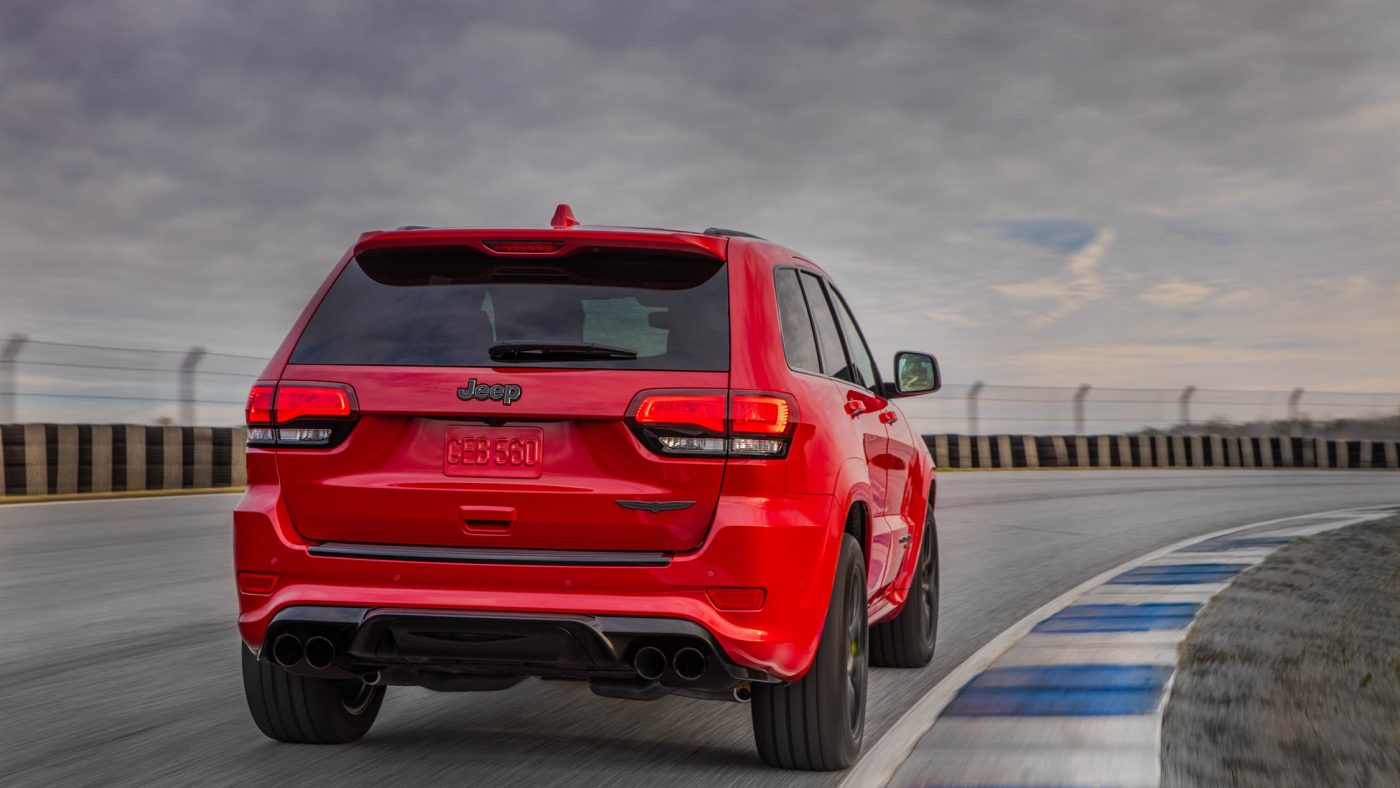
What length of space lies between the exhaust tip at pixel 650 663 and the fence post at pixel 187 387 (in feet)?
55.6

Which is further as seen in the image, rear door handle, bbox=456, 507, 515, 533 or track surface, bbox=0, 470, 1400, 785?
track surface, bbox=0, 470, 1400, 785

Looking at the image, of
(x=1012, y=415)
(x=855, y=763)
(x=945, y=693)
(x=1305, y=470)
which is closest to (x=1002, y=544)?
(x=945, y=693)

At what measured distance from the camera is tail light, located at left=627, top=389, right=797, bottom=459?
4.43 meters

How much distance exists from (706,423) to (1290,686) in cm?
351

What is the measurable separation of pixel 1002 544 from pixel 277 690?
954 centimetres

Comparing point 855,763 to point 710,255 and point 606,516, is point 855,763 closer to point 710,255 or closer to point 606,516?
point 606,516

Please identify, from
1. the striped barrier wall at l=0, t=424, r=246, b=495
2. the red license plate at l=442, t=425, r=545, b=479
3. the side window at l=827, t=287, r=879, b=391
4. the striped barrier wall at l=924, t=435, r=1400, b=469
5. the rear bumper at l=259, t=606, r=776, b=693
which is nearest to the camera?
the rear bumper at l=259, t=606, r=776, b=693

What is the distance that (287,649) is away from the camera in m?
4.55

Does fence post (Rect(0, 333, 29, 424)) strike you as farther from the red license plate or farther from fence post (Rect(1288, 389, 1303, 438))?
fence post (Rect(1288, 389, 1303, 438))

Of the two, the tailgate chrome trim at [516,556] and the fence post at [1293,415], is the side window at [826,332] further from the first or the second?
the fence post at [1293,415]

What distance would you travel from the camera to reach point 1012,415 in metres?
34.1

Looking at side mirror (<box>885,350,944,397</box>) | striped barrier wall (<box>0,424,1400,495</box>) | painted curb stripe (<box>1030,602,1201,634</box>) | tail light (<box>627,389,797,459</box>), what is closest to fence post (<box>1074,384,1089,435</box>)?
striped barrier wall (<box>0,424,1400,495</box>)

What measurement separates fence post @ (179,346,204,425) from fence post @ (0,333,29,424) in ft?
7.60

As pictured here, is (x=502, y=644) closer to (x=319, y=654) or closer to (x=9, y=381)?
(x=319, y=654)
